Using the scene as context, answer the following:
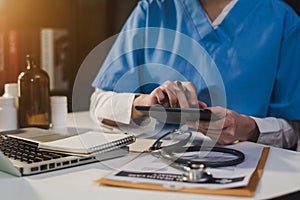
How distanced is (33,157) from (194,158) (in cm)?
29

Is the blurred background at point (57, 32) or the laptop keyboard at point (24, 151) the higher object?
the blurred background at point (57, 32)

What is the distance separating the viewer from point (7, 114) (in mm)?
1260

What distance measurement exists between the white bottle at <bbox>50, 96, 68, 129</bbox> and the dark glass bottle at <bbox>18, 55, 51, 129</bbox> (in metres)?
0.02

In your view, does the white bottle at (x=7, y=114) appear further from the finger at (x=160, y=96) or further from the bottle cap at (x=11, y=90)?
the finger at (x=160, y=96)

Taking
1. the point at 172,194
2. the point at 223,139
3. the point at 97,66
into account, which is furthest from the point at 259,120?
the point at 97,66

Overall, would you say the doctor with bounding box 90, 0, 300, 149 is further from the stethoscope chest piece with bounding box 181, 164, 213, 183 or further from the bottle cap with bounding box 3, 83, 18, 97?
the stethoscope chest piece with bounding box 181, 164, 213, 183

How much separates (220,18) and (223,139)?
40 cm

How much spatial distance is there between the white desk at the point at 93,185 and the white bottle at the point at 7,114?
417 mm

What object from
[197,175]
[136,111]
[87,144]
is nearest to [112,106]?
[136,111]

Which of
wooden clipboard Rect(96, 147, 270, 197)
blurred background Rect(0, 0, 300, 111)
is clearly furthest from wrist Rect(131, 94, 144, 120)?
blurred background Rect(0, 0, 300, 111)

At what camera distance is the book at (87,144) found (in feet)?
3.03

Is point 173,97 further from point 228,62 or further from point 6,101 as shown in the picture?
point 6,101

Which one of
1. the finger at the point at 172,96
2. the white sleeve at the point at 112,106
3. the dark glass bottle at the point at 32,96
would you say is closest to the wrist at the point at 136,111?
the white sleeve at the point at 112,106

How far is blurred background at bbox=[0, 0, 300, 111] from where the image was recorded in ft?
5.96
